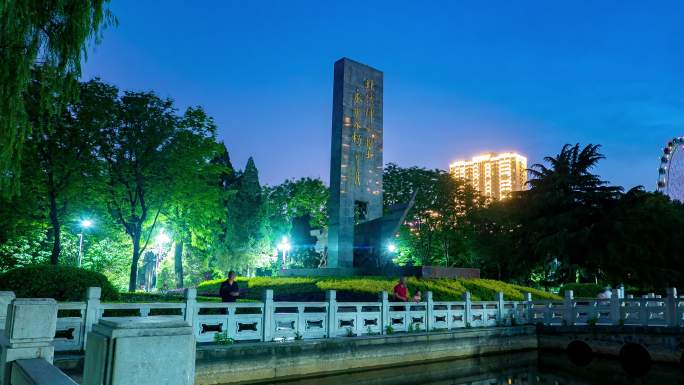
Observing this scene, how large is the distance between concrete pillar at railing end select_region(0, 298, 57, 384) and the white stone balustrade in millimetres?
2434

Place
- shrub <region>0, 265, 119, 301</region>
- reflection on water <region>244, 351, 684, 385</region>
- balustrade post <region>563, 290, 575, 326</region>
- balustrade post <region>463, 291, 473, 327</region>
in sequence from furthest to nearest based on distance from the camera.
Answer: balustrade post <region>563, 290, 575, 326</region>, balustrade post <region>463, 291, 473, 327</region>, reflection on water <region>244, 351, 684, 385</region>, shrub <region>0, 265, 119, 301</region>

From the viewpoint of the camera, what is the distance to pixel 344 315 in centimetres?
1691

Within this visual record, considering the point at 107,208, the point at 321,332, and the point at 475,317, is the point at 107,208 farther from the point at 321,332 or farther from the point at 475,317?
the point at 475,317

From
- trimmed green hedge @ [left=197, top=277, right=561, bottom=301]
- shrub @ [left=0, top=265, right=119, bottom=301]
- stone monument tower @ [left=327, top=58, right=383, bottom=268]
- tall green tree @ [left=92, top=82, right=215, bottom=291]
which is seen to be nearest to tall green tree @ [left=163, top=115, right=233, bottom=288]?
tall green tree @ [left=92, top=82, right=215, bottom=291]

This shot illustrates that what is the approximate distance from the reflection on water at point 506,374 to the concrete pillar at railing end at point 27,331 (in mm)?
9373

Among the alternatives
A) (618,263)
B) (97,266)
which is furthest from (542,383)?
(97,266)

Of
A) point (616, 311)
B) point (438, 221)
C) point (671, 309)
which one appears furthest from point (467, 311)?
point (438, 221)

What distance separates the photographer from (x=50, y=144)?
79.0 feet

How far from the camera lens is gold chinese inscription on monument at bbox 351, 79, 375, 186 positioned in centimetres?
2878

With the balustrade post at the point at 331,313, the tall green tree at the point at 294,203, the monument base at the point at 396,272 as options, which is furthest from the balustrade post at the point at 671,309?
the tall green tree at the point at 294,203

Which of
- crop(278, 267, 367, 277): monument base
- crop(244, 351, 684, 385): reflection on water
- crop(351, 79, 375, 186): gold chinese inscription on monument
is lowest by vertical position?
crop(244, 351, 684, 385): reflection on water

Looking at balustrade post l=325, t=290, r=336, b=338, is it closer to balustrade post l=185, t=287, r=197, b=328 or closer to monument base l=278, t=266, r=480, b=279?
balustrade post l=185, t=287, r=197, b=328

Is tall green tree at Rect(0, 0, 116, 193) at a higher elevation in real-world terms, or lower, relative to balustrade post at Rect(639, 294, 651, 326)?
higher

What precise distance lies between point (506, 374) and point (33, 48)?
Result: 16.8 meters
